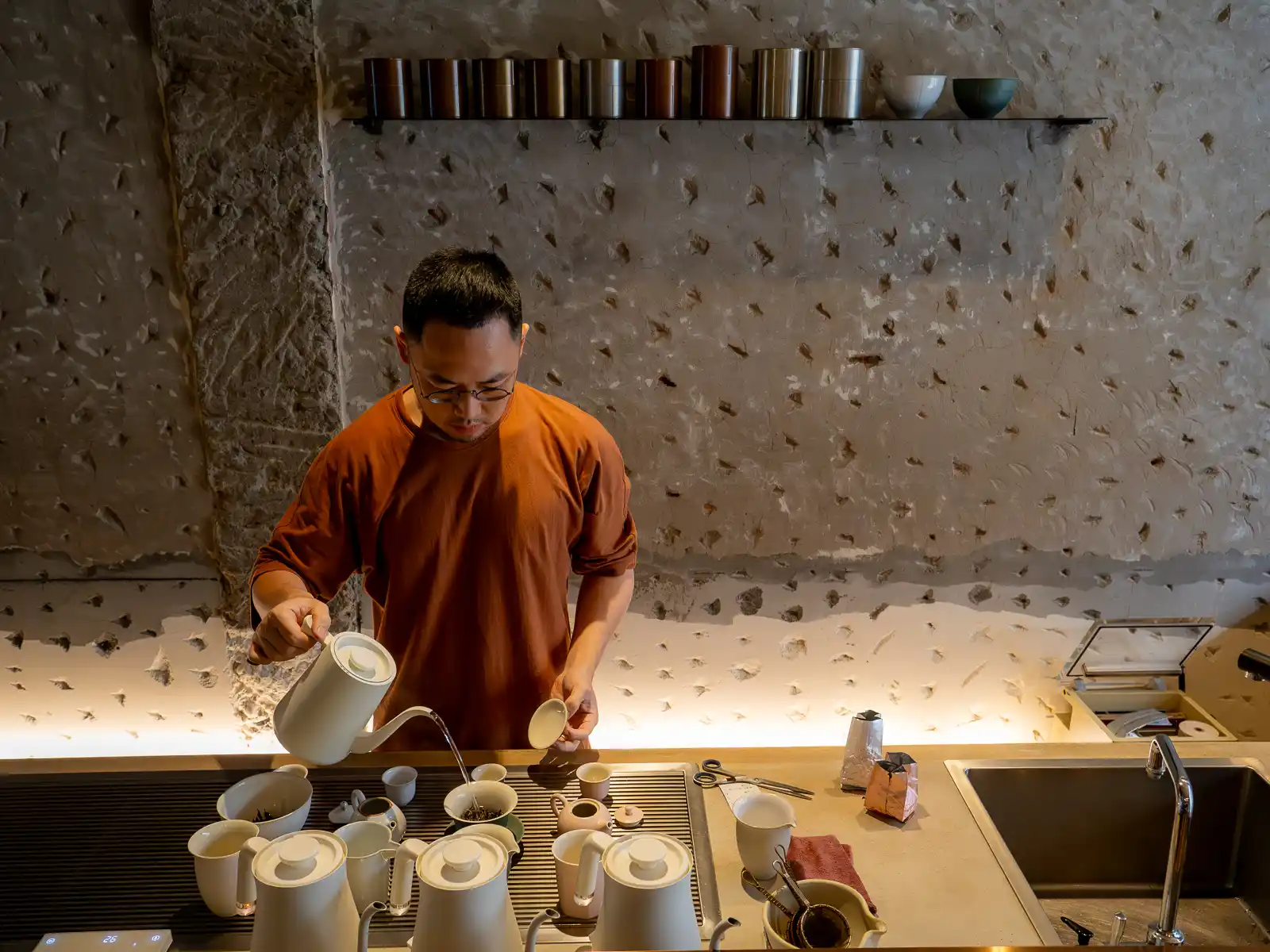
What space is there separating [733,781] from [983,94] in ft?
6.70

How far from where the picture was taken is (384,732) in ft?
5.38

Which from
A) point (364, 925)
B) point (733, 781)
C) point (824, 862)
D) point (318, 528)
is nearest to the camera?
point (364, 925)

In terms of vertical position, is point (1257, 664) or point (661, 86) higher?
point (661, 86)

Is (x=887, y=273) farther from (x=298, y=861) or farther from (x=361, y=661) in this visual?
(x=298, y=861)

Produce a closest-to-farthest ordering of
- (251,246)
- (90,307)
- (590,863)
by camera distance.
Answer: (590,863) → (251,246) → (90,307)

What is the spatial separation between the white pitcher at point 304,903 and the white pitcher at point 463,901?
6 cm

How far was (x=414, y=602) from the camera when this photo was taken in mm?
1905

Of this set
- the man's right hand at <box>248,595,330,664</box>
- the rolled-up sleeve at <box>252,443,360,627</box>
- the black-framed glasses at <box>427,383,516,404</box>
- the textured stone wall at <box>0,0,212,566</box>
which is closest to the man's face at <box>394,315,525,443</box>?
the black-framed glasses at <box>427,383,516,404</box>

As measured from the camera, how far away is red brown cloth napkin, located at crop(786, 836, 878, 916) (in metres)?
1.50

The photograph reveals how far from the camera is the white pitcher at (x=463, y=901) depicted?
1.11 meters

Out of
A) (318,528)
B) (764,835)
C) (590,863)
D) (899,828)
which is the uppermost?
(318,528)

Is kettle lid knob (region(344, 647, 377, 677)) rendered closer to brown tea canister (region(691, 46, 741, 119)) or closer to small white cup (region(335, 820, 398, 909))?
small white cup (region(335, 820, 398, 909))

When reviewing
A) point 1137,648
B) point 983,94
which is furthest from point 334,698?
point 1137,648

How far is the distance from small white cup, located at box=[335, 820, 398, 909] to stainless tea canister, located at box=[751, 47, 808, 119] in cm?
214
